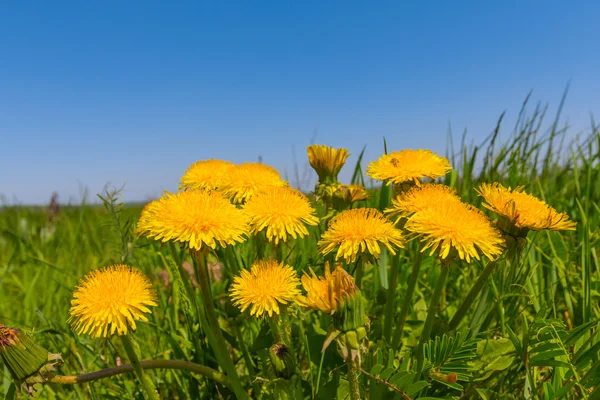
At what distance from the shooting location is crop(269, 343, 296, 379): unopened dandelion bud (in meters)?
1.12

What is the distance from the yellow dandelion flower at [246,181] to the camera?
1511mm

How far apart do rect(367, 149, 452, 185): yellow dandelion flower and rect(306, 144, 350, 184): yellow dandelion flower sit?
0.17 m

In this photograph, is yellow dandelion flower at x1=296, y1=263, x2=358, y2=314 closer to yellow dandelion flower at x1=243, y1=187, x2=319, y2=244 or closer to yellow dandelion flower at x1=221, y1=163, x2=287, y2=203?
yellow dandelion flower at x1=243, y1=187, x2=319, y2=244

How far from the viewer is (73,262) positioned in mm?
3031

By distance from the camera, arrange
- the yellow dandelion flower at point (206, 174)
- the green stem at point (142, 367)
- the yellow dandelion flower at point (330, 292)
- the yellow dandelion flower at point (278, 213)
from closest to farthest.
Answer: the yellow dandelion flower at point (330, 292) < the green stem at point (142, 367) < the yellow dandelion flower at point (278, 213) < the yellow dandelion flower at point (206, 174)

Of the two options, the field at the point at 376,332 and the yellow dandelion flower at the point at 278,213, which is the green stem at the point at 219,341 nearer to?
the field at the point at 376,332

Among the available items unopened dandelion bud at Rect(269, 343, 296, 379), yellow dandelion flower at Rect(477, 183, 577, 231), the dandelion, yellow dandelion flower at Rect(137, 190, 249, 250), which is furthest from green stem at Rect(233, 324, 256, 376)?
yellow dandelion flower at Rect(477, 183, 577, 231)

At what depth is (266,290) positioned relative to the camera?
3.71ft

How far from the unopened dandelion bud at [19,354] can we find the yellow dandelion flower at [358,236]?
0.79 meters

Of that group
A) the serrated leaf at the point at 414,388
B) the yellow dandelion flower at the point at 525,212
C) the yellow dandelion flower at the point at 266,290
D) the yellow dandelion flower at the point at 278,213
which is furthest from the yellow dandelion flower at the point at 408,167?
the serrated leaf at the point at 414,388

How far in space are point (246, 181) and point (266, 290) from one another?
53cm

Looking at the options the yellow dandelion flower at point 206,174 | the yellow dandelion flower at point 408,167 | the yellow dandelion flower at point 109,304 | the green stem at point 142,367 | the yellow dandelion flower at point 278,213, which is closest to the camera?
the yellow dandelion flower at point 109,304

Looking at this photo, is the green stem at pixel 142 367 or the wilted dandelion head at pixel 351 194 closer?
the green stem at pixel 142 367

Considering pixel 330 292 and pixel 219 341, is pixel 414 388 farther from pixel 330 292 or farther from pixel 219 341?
pixel 219 341
